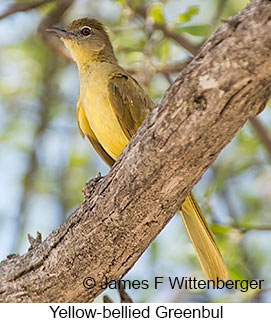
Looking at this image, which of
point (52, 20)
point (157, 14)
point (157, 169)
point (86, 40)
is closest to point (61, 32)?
point (86, 40)

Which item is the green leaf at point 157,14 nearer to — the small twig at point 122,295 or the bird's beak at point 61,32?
the bird's beak at point 61,32

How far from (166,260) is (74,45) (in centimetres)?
239

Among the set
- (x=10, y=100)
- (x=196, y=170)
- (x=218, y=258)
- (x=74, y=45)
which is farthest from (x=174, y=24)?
(x=10, y=100)

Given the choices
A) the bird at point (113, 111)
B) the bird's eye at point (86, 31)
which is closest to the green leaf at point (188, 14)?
the bird at point (113, 111)

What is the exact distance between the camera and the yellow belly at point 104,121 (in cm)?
453

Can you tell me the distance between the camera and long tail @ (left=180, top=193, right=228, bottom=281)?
4262 millimetres

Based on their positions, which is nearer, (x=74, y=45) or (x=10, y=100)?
(x=74, y=45)

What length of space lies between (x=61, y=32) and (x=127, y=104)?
1.34 meters

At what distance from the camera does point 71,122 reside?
7879mm

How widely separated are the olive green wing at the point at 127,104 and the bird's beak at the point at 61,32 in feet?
3.55

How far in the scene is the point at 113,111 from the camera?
447 cm

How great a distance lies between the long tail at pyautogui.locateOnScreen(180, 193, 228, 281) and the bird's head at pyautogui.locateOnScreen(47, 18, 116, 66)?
1691 mm

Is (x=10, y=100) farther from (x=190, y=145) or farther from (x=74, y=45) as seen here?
(x=190, y=145)

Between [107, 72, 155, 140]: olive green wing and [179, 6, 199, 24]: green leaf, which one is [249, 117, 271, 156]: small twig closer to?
[179, 6, 199, 24]: green leaf
